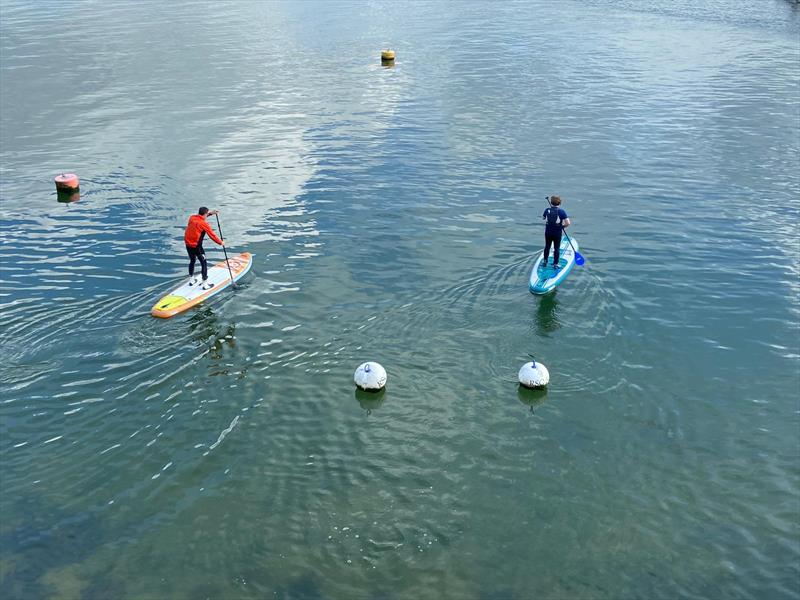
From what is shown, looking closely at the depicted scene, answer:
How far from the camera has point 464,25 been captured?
8381 centimetres

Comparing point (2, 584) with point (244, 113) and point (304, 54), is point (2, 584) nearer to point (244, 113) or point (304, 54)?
point (244, 113)

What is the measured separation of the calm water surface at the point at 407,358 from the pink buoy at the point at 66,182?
796 millimetres

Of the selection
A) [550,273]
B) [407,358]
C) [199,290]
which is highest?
[550,273]

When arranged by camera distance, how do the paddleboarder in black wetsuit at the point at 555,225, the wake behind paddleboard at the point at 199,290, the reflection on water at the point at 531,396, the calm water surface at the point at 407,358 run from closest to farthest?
1. the calm water surface at the point at 407,358
2. the reflection on water at the point at 531,396
3. the wake behind paddleboard at the point at 199,290
4. the paddleboarder in black wetsuit at the point at 555,225

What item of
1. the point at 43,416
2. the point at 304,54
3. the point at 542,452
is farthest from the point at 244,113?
the point at 542,452

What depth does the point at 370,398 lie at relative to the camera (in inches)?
778

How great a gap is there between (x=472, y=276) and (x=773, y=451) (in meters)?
11.8

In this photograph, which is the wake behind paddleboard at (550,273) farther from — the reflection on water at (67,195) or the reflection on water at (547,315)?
the reflection on water at (67,195)

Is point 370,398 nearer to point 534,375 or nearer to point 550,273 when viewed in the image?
point 534,375

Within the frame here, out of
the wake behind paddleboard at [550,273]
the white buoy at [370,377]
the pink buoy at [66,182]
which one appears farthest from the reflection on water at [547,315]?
the pink buoy at [66,182]

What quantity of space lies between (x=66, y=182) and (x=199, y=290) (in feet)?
47.0

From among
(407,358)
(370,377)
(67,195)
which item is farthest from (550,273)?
(67,195)

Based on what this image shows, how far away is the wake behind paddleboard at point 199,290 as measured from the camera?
922 inches

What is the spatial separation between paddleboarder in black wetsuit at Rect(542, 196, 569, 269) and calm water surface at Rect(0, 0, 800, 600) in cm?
134
